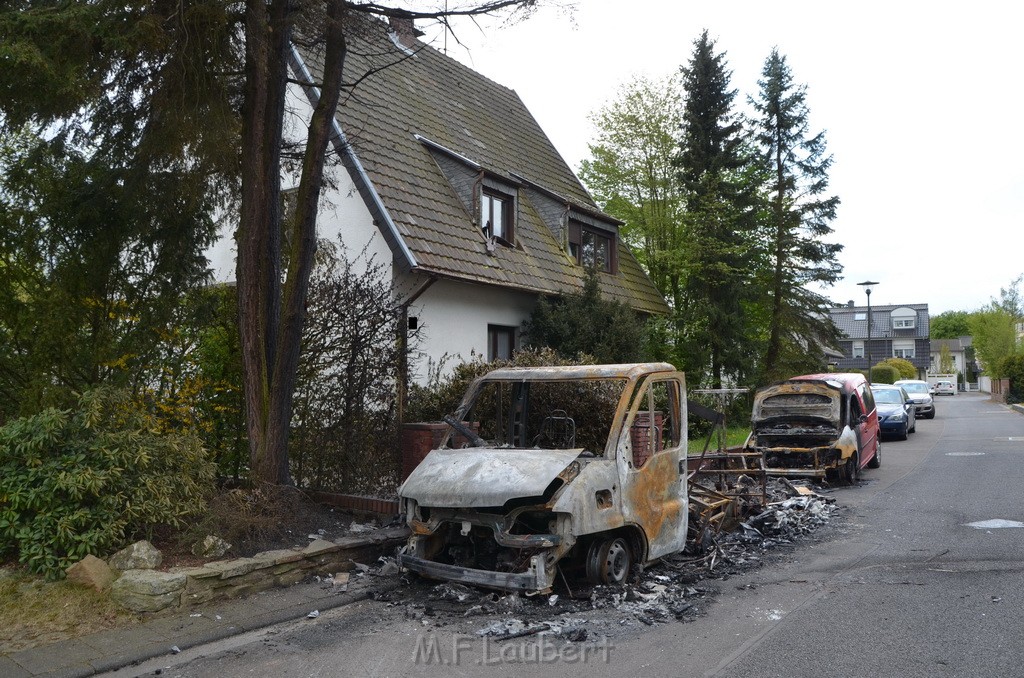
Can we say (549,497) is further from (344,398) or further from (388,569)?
(344,398)

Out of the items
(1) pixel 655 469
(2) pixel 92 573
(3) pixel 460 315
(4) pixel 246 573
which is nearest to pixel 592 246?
(3) pixel 460 315

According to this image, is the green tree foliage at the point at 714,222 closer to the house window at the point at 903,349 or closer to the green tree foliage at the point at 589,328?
the green tree foliage at the point at 589,328

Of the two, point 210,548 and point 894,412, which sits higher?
point 894,412

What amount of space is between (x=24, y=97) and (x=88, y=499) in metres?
3.83

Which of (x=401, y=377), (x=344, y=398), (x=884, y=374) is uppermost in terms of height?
(x=884, y=374)

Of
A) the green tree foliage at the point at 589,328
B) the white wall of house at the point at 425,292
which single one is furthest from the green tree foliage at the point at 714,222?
the white wall of house at the point at 425,292

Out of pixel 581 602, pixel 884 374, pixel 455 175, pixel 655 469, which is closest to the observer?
pixel 581 602

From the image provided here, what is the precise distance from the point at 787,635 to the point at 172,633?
446 cm

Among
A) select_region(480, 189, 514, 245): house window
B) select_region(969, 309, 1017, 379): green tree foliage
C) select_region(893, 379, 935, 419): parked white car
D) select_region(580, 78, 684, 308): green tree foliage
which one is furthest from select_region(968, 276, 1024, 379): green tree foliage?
select_region(480, 189, 514, 245): house window

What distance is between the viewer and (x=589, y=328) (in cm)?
1588

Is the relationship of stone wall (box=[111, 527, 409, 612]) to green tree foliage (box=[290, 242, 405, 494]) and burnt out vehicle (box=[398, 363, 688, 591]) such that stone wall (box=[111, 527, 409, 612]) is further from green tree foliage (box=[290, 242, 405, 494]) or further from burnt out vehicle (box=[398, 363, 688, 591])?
green tree foliage (box=[290, 242, 405, 494])

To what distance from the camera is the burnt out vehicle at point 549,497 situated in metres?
6.46

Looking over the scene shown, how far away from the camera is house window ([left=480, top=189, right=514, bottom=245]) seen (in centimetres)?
1686

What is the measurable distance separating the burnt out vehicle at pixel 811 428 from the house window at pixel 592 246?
19.6 ft
